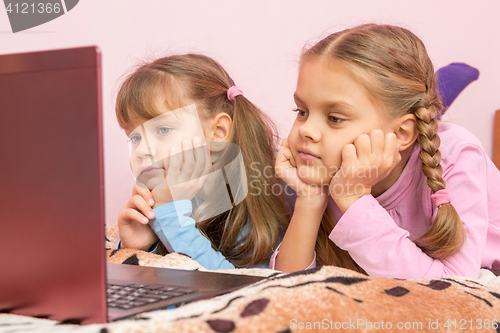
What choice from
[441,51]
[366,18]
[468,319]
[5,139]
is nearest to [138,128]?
[5,139]

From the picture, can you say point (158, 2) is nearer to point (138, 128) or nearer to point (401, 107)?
point (138, 128)

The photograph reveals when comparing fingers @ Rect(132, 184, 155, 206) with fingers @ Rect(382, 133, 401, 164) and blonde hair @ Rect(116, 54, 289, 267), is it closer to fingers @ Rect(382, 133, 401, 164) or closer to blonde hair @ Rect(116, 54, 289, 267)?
blonde hair @ Rect(116, 54, 289, 267)

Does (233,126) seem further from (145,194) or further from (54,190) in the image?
(54,190)

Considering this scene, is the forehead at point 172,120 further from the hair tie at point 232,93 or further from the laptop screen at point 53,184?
the laptop screen at point 53,184

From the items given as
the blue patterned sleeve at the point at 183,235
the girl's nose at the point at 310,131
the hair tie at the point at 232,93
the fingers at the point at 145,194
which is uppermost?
the hair tie at the point at 232,93

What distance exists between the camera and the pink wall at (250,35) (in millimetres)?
1628

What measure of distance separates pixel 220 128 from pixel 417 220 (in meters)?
0.55

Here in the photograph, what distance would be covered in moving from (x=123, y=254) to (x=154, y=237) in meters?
0.19

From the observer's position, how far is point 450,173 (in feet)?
3.06

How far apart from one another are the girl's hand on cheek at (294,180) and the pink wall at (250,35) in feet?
2.20

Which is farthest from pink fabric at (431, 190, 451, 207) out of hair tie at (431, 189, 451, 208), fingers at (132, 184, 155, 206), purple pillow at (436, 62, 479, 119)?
purple pillow at (436, 62, 479, 119)

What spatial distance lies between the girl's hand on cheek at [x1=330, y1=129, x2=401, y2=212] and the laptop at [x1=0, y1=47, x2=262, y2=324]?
513 mm

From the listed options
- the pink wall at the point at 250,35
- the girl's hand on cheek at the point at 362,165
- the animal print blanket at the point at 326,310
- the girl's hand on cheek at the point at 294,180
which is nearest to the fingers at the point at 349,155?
the girl's hand on cheek at the point at 362,165

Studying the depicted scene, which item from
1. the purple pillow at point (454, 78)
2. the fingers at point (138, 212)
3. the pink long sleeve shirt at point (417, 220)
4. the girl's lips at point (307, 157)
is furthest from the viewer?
the purple pillow at point (454, 78)
